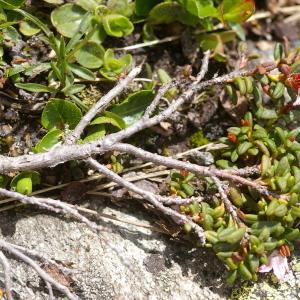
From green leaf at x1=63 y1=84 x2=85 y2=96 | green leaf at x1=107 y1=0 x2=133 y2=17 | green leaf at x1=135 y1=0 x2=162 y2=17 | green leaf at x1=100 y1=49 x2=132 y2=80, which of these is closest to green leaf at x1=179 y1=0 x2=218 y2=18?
green leaf at x1=135 y1=0 x2=162 y2=17

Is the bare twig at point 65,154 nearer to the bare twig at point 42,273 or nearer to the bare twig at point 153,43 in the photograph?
the bare twig at point 42,273

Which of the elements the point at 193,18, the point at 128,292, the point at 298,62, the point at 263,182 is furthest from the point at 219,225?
the point at 193,18

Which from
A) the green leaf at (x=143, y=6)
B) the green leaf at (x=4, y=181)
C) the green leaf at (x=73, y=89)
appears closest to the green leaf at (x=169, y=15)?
the green leaf at (x=143, y=6)

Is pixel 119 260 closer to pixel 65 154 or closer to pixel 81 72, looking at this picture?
pixel 65 154

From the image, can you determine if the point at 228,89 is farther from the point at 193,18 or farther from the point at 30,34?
the point at 30,34

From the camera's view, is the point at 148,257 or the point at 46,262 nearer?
the point at 46,262

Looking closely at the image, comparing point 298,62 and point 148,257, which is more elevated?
point 298,62
